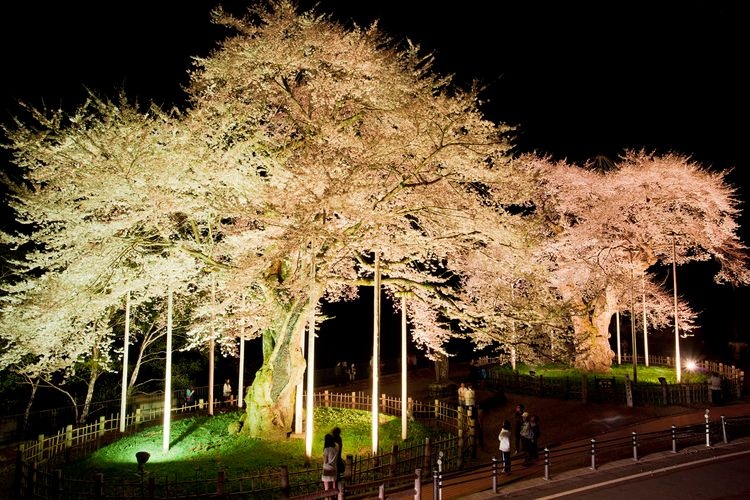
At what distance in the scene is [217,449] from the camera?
1847 cm

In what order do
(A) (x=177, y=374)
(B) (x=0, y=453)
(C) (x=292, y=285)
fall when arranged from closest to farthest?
(C) (x=292, y=285)
(B) (x=0, y=453)
(A) (x=177, y=374)

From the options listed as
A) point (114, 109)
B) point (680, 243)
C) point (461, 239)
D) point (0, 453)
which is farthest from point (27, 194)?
point (680, 243)

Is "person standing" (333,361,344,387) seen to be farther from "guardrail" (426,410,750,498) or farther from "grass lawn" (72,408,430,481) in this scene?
"guardrail" (426,410,750,498)

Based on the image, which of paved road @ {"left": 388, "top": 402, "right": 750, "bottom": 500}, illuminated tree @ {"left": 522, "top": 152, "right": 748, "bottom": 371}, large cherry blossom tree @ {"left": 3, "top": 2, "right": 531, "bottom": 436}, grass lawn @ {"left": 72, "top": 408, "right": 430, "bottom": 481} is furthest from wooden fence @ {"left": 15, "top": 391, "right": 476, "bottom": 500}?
illuminated tree @ {"left": 522, "top": 152, "right": 748, "bottom": 371}

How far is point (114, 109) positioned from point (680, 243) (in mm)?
32372

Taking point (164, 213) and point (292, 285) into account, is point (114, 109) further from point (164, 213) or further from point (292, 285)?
point (292, 285)

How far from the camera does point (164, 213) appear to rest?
1719cm

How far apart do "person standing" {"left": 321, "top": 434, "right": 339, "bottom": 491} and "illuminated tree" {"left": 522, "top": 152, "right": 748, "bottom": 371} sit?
23609 mm

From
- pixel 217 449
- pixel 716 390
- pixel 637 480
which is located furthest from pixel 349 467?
pixel 716 390

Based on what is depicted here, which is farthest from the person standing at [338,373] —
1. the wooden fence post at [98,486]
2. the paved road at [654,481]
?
the wooden fence post at [98,486]

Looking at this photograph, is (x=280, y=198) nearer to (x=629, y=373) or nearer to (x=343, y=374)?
(x=343, y=374)

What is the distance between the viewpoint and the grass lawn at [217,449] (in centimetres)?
1639

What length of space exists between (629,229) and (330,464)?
28.4 meters

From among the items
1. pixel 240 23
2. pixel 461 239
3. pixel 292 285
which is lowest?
pixel 292 285
